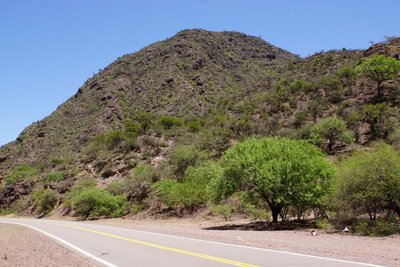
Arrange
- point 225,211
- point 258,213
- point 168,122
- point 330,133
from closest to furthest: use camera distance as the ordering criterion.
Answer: point 258,213 < point 225,211 < point 330,133 < point 168,122

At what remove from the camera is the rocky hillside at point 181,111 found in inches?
2249

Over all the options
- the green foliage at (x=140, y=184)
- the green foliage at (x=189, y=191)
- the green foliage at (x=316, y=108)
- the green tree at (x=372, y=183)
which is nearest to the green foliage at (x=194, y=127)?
the green foliage at (x=140, y=184)

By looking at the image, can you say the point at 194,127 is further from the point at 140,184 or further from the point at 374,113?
the point at 374,113

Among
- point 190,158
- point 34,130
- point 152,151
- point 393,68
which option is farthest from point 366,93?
point 34,130

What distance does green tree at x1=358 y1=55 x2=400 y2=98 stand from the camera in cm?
5766

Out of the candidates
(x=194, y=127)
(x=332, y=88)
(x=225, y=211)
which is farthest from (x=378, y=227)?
(x=194, y=127)

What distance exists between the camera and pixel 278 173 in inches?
1021

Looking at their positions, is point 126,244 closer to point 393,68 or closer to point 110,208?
point 110,208

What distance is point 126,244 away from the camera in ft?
60.3

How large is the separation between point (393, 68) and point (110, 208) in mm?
41560

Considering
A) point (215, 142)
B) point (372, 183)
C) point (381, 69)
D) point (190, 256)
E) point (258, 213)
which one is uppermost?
point (381, 69)

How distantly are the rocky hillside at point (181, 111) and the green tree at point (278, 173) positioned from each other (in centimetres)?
1975

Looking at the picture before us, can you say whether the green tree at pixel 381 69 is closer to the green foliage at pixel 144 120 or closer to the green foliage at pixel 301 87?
the green foliage at pixel 301 87

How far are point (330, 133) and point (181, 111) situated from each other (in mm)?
45717
